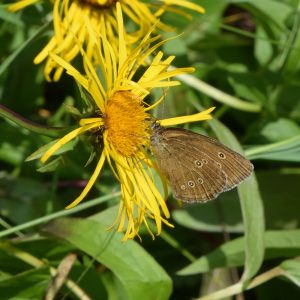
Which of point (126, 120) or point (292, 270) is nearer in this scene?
point (126, 120)

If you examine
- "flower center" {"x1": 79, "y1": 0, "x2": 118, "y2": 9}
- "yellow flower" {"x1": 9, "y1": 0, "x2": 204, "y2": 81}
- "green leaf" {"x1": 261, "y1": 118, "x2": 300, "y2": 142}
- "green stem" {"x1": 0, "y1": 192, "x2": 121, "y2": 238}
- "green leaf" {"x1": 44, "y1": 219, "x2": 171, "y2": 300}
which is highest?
"flower center" {"x1": 79, "y1": 0, "x2": 118, "y2": 9}

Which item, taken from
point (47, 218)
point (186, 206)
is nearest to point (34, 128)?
point (47, 218)

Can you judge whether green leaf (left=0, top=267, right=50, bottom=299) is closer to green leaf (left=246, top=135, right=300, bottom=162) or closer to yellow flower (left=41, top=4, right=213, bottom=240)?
yellow flower (left=41, top=4, right=213, bottom=240)

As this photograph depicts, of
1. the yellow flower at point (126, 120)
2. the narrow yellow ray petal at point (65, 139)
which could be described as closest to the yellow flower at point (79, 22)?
the yellow flower at point (126, 120)

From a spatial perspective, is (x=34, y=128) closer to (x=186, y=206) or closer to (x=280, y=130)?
(x=186, y=206)

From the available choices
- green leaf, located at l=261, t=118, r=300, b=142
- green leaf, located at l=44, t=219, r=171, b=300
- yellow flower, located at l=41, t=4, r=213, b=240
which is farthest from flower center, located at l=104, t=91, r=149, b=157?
green leaf, located at l=261, t=118, r=300, b=142

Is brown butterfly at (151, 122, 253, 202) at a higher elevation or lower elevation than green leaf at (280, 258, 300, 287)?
higher

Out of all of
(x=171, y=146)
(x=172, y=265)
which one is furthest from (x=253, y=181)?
(x=172, y=265)
